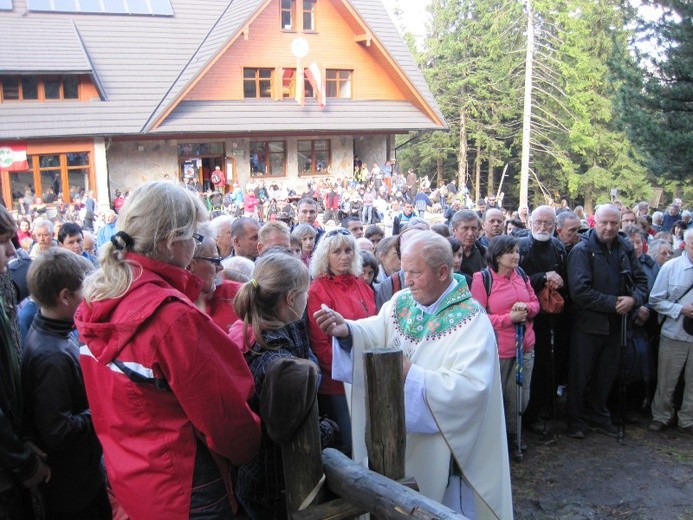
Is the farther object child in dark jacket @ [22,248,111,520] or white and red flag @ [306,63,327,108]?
white and red flag @ [306,63,327,108]

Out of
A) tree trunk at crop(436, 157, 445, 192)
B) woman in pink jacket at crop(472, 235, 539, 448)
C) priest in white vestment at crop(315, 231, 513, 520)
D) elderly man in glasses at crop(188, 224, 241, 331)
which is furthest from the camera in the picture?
tree trunk at crop(436, 157, 445, 192)

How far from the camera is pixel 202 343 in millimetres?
2014

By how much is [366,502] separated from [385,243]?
3.69m

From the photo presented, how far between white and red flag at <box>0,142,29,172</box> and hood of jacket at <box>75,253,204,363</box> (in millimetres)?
23403

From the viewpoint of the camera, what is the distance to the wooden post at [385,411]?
2.37 meters

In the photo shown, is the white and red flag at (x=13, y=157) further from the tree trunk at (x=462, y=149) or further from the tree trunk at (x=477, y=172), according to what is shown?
the tree trunk at (x=477, y=172)

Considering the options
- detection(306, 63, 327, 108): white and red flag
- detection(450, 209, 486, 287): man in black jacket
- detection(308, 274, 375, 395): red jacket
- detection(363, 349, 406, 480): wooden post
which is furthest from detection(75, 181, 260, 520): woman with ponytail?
detection(306, 63, 327, 108): white and red flag

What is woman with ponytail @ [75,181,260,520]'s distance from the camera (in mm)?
1991

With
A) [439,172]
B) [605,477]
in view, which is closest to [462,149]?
[439,172]

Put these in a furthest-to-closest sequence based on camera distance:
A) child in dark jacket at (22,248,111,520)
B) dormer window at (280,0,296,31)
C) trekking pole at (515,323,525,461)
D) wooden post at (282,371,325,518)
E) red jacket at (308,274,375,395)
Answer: dormer window at (280,0,296,31)
trekking pole at (515,323,525,461)
red jacket at (308,274,375,395)
child in dark jacket at (22,248,111,520)
wooden post at (282,371,325,518)

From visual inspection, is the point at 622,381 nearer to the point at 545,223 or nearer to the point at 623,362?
the point at 623,362

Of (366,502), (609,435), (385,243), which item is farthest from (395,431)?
(609,435)

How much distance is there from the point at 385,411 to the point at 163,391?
83cm

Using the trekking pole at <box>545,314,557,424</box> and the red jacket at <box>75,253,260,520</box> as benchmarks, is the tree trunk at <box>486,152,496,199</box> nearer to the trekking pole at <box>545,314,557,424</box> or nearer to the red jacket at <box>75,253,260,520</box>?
the trekking pole at <box>545,314,557,424</box>
